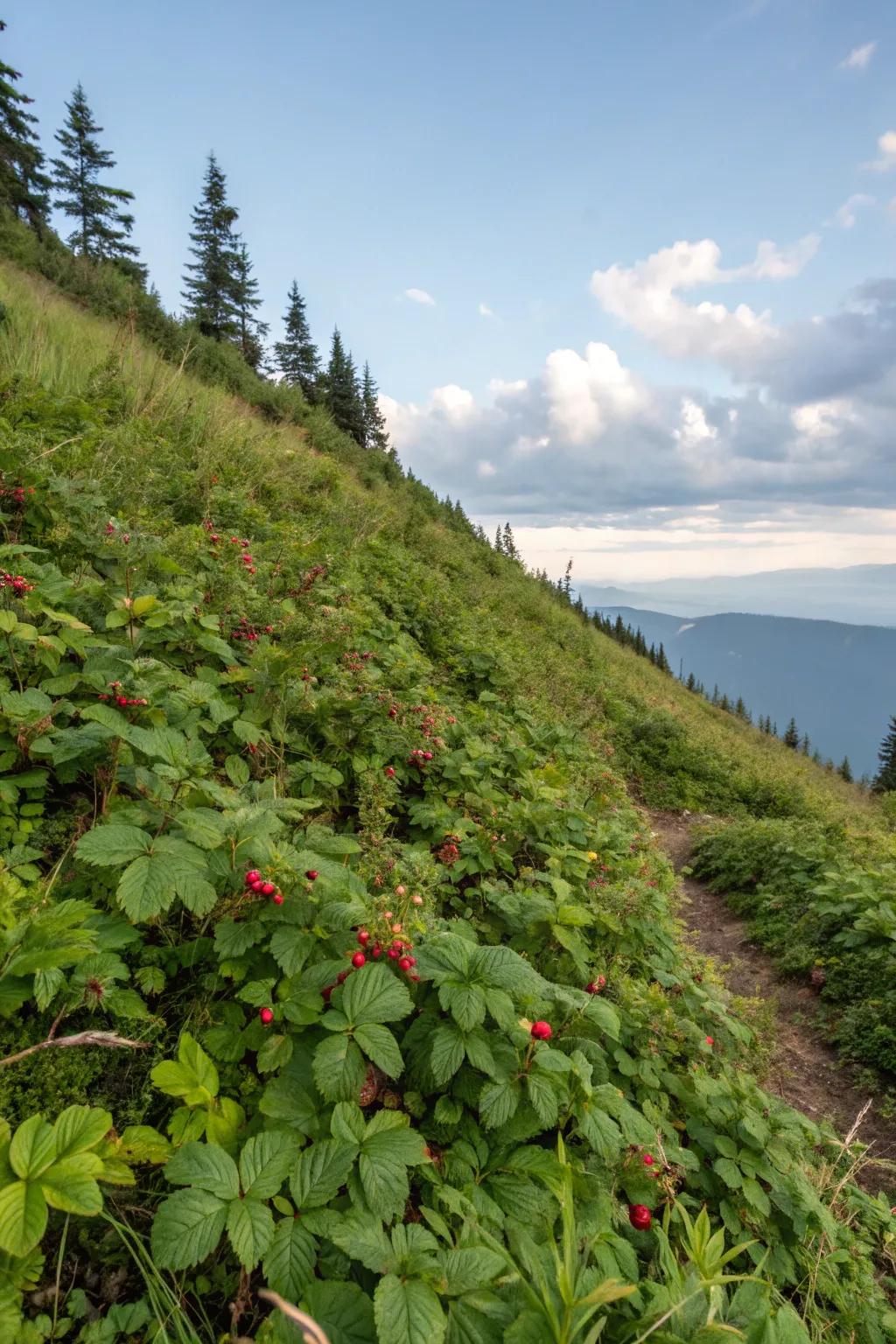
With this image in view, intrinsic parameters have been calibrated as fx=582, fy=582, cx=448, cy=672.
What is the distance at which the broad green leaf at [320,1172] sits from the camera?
1.46m

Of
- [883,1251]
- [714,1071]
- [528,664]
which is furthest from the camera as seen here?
[528,664]

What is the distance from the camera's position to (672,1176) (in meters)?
2.25

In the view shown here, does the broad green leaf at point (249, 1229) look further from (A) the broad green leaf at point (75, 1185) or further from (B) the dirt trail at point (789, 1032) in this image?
(B) the dirt trail at point (789, 1032)

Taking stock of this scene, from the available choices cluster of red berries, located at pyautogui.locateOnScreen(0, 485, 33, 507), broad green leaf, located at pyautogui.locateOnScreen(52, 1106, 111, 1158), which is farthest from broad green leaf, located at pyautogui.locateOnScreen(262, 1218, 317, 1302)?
cluster of red berries, located at pyautogui.locateOnScreen(0, 485, 33, 507)

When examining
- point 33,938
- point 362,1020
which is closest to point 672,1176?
point 362,1020

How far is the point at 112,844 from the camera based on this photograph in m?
1.82

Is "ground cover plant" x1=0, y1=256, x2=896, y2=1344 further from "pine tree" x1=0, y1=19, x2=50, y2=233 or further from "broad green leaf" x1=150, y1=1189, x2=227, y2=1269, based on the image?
"pine tree" x1=0, y1=19, x2=50, y2=233

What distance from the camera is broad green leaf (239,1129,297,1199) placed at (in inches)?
56.9

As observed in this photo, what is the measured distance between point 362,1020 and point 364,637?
158 inches

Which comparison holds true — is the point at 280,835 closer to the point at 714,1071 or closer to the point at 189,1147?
the point at 189,1147

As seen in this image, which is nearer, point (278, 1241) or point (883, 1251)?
point (278, 1241)

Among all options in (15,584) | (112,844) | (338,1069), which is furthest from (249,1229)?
(15,584)

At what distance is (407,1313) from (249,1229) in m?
0.40

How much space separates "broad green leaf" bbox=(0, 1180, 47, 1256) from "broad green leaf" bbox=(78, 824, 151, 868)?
2.44ft
